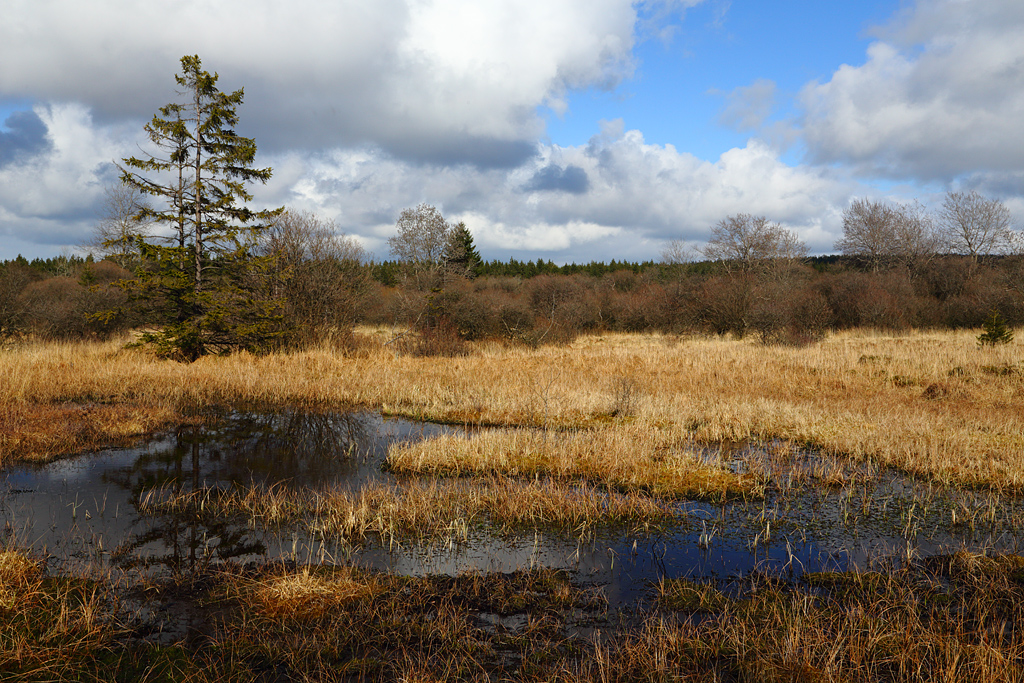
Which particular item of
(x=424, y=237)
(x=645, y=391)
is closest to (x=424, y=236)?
(x=424, y=237)

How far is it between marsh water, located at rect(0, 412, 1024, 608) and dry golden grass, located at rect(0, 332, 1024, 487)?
48.5 inches

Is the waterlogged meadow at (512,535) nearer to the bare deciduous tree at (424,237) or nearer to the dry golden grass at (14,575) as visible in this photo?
the dry golden grass at (14,575)

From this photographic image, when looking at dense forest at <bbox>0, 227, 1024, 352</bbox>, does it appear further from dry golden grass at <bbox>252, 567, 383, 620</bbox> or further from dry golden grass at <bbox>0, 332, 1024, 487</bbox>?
dry golden grass at <bbox>252, 567, 383, 620</bbox>

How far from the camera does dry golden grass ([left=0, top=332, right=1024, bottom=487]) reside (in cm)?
862

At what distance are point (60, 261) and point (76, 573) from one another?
163 feet

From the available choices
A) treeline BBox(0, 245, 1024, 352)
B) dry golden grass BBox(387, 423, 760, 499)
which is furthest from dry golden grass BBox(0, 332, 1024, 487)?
treeline BBox(0, 245, 1024, 352)

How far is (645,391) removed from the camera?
41.0 ft

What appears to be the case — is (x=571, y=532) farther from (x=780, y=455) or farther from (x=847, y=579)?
(x=780, y=455)

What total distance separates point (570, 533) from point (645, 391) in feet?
23.5

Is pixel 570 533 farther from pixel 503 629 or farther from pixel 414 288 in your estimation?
pixel 414 288

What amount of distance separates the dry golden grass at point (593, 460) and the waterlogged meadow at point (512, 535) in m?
0.04

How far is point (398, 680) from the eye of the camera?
3.36m

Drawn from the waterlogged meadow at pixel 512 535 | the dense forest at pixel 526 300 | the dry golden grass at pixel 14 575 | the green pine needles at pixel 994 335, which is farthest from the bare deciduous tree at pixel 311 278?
the green pine needles at pixel 994 335

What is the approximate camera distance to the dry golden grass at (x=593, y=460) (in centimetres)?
710
